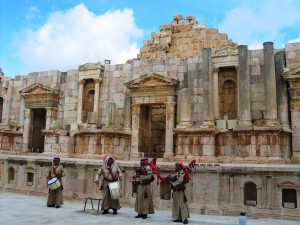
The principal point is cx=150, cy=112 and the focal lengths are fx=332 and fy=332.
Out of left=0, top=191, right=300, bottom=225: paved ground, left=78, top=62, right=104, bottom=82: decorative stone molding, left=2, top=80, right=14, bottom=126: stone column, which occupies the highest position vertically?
left=78, top=62, right=104, bottom=82: decorative stone molding

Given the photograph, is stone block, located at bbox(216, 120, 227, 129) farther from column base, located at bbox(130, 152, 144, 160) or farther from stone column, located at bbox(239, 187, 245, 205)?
stone column, located at bbox(239, 187, 245, 205)

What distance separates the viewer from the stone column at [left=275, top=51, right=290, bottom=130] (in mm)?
13797

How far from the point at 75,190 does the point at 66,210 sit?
7.38 feet

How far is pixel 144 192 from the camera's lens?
28.2 ft

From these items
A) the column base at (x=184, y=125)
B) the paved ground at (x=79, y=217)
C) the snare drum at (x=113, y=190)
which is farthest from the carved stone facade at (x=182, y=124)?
the snare drum at (x=113, y=190)

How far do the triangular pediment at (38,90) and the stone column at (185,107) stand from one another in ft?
26.4

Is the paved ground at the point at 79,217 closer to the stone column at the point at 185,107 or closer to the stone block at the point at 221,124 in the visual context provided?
the stone column at the point at 185,107

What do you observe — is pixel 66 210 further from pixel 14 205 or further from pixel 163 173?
pixel 163 173

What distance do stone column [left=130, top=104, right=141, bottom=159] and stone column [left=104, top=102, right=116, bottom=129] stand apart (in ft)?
3.91

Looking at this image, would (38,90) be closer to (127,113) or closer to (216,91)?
(127,113)

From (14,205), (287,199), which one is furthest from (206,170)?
(14,205)

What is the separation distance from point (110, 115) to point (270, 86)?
785cm

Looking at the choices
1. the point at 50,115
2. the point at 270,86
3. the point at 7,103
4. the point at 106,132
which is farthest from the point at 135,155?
the point at 7,103

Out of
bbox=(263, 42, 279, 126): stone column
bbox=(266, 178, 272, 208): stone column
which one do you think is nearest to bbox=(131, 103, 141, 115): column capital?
bbox=(263, 42, 279, 126): stone column
